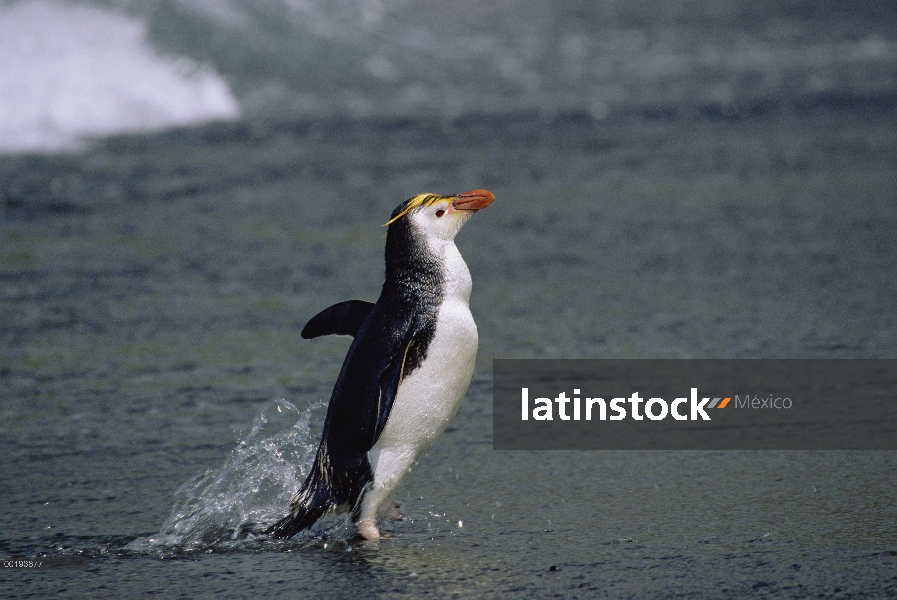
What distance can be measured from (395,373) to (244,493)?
73 cm

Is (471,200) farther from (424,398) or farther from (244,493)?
(244,493)

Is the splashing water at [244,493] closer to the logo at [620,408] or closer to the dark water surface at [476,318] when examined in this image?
the dark water surface at [476,318]

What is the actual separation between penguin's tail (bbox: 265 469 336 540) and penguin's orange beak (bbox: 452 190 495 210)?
927 mm

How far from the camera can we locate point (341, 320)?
14.2 ft

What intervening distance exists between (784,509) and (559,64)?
47.8ft

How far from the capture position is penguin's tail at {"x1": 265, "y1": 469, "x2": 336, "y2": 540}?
396 centimetres

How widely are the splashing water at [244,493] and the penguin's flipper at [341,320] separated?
1.53ft

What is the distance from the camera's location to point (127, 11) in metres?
15.9

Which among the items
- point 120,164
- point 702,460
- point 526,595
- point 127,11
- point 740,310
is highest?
point 127,11

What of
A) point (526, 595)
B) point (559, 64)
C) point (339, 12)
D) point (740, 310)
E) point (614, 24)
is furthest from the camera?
point (614, 24)

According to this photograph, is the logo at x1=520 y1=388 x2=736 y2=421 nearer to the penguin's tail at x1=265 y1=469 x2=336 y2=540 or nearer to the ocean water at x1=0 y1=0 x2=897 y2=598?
the ocean water at x1=0 y1=0 x2=897 y2=598

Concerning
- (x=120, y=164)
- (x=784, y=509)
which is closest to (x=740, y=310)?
(x=784, y=509)

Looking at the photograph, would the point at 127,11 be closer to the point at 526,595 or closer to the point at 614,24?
the point at 614,24

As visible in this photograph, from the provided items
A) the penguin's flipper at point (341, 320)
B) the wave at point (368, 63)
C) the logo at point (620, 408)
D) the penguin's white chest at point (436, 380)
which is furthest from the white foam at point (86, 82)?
the penguin's white chest at point (436, 380)
